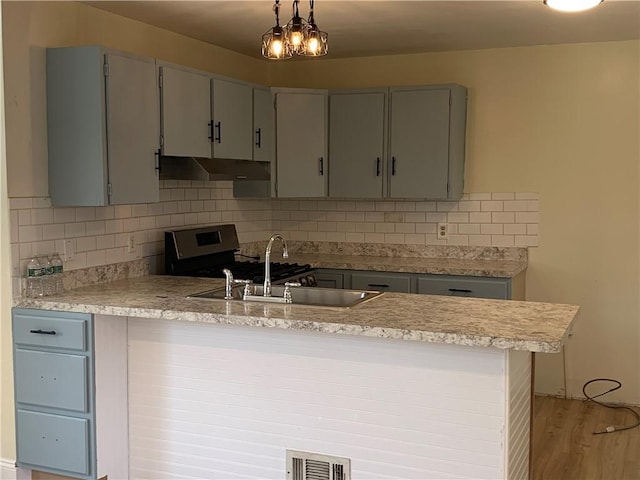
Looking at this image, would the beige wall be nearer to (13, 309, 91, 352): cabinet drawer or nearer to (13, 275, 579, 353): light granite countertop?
(13, 275, 579, 353): light granite countertop

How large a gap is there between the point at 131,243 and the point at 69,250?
526 millimetres

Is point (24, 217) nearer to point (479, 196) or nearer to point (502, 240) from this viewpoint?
point (479, 196)

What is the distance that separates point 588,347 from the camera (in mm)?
5047

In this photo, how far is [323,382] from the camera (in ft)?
10.0

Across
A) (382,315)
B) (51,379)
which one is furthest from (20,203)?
(382,315)

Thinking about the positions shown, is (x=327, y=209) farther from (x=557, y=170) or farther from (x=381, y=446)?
(x=381, y=446)

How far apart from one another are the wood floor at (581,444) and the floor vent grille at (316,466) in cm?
125

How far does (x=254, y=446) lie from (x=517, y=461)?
112cm

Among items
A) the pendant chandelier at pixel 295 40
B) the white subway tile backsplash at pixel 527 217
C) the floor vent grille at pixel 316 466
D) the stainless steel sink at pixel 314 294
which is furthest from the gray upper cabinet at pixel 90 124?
the white subway tile backsplash at pixel 527 217

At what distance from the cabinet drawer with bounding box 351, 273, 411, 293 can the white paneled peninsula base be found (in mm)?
1411

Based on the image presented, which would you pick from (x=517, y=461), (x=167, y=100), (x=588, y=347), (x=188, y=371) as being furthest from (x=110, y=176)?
(x=588, y=347)

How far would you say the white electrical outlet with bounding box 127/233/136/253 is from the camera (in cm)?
421

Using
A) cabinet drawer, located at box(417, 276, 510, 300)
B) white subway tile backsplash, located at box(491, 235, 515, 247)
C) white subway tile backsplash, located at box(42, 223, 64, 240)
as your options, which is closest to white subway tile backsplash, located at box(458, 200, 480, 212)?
white subway tile backsplash, located at box(491, 235, 515, 247)

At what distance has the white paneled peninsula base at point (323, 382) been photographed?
278 centimetres
